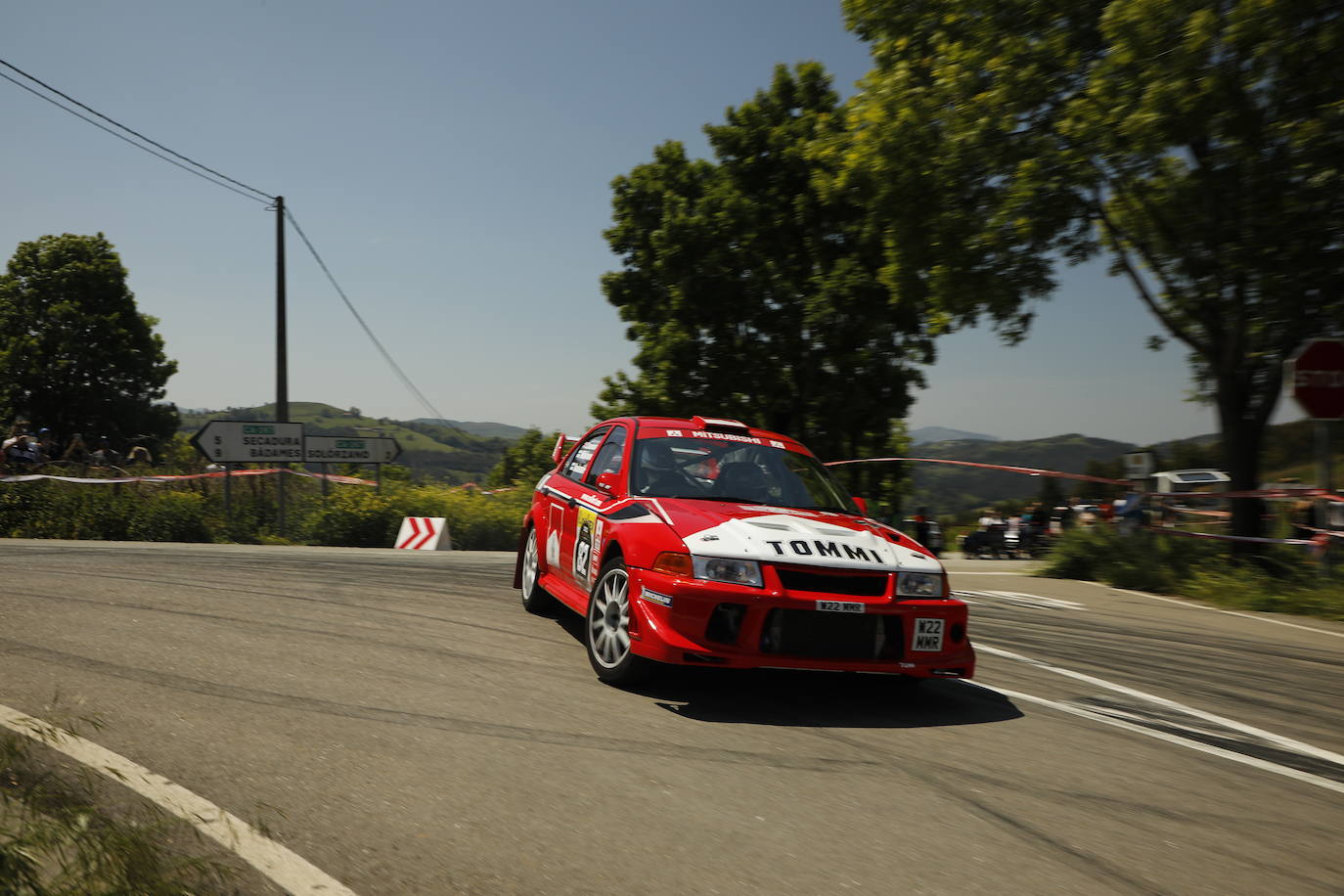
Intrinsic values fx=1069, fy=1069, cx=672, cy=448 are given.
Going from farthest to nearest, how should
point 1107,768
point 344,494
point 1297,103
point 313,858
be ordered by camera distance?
point 344,494 → point 1297,103 → point 1107,768 → point 313,858

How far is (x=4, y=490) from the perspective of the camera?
62.0ft

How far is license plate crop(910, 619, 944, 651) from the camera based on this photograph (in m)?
5.57

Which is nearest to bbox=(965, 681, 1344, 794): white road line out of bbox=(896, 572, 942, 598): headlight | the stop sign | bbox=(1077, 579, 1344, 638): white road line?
bbox=(896, 572, 942, 598): headlight

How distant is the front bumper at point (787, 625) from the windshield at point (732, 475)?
1.17 meters

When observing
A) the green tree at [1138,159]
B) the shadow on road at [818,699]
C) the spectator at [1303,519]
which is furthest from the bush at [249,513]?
the shadow on road at [818,699]

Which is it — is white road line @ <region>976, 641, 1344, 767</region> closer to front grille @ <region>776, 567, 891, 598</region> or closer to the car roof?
front grille @ <region>776, 567, 891, 598</region>

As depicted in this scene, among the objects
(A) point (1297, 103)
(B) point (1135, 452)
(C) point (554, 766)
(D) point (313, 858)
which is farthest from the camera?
(B) point (1135, 452)

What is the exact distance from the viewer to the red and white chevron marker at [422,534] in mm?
19156

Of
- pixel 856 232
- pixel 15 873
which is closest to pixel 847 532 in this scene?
pixel 15 873

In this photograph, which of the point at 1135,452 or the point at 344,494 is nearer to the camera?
the point at 1135,452

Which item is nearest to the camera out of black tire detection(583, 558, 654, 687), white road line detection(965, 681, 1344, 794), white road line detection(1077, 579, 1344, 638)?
white road line detection(965, 681, 1344, 794)

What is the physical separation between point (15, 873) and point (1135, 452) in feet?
44.7

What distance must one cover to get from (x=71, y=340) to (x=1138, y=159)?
4990 cm

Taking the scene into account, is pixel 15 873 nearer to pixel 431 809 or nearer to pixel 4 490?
pixel 431 809
